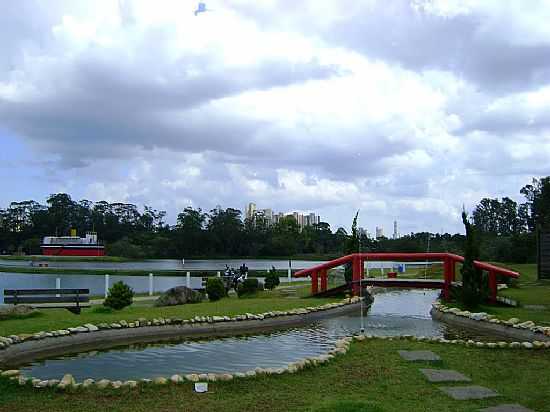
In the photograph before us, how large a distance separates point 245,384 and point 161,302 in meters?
9.95

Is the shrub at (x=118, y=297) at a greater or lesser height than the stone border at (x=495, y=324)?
greater

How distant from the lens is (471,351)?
10.7 m

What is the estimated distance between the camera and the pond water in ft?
32.1

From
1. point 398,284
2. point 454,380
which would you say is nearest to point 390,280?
point 398,284

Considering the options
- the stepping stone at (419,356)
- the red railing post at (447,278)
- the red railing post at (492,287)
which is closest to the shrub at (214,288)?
the red railing post at (447,278)

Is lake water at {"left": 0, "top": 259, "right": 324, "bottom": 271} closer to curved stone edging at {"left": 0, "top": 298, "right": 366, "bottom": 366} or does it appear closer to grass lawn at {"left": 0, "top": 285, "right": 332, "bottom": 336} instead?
grass lawn at {"left": 0, "top": 285, "right": 332, "bottom": 336}

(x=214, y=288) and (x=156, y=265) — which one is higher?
(x=214, y=288)

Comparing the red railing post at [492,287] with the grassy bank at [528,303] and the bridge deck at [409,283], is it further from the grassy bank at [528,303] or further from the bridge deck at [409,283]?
the bridge deck at [409,283]

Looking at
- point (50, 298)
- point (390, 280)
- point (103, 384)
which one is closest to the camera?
point (103, 384)

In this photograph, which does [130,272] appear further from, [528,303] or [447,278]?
[528,303]

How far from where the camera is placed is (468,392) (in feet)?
24.6

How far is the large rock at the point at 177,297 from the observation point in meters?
17.6

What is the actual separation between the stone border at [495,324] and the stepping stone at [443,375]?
3.36m

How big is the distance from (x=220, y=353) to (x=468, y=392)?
518cm
